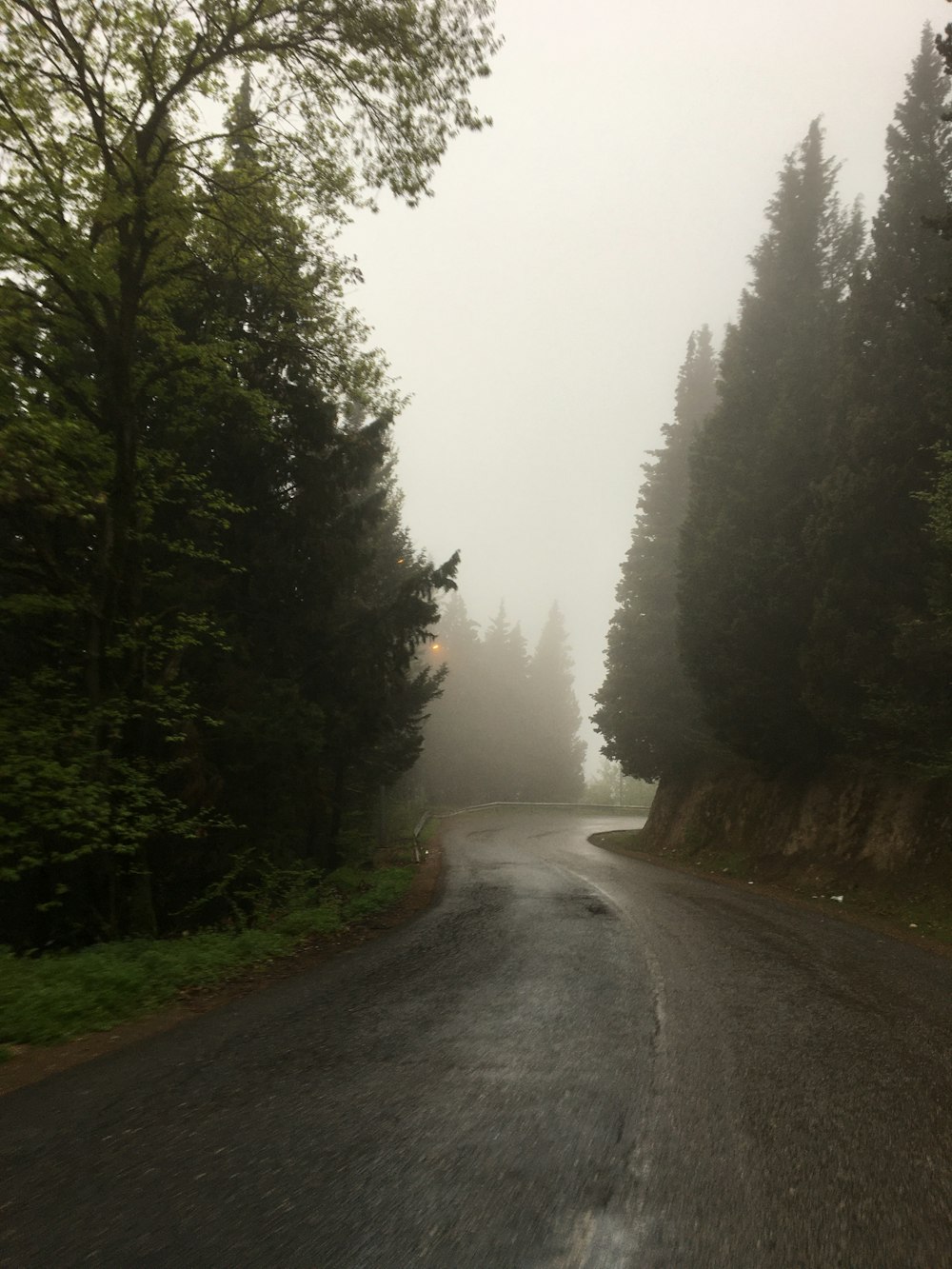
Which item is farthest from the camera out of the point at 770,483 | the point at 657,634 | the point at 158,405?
the point at 657,634

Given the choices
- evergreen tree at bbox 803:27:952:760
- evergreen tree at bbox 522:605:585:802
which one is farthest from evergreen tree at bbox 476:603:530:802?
evergreen tree at bbox 803:27:952:760

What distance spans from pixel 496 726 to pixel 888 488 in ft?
157

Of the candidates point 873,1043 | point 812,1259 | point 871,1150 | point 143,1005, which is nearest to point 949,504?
point 873,1043

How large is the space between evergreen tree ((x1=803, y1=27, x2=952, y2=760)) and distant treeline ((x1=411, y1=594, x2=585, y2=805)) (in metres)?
37.1

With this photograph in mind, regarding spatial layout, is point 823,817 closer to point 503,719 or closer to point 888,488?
point 888,488

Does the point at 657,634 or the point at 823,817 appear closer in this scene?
the point at 823,817

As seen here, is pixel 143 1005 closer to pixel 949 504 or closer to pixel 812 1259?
pixel 812 1259

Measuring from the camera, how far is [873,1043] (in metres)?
5.80

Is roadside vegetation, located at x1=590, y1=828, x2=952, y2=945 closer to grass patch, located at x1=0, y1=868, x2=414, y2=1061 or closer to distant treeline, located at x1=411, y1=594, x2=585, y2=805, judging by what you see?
grass patch, located at x1=0, y1=868, x2=414, y2=1061

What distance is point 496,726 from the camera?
200ft

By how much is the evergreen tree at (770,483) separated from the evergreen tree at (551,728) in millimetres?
40757

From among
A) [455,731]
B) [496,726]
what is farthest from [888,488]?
[496,726]

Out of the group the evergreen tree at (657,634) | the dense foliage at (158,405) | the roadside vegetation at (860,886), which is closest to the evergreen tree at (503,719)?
the evergreen tree at (657,634)

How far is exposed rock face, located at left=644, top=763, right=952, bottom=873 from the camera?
14.4 meters
